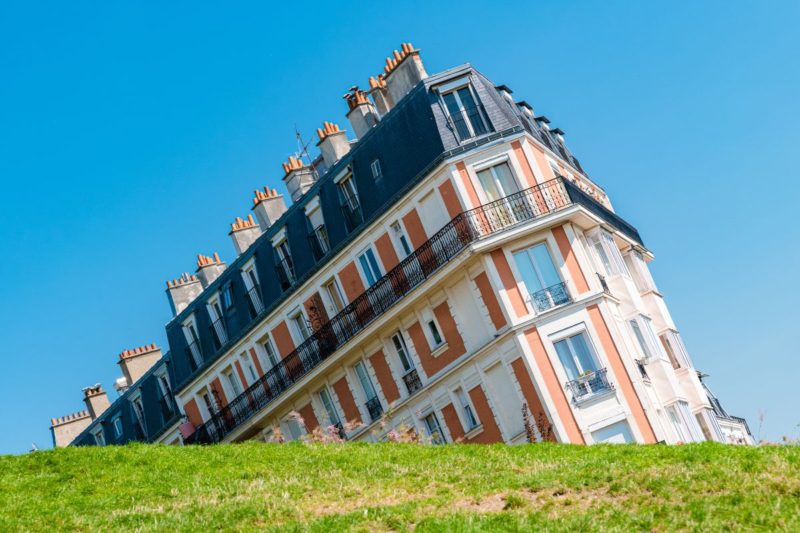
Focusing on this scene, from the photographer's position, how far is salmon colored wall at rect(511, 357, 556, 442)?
114ft

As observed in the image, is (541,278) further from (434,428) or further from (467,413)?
(434,428)

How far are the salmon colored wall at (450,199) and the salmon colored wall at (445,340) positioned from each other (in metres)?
2.88

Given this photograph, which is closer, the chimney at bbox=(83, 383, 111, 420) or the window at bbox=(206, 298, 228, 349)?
the window at bbox=(206, 298, 228, 349)

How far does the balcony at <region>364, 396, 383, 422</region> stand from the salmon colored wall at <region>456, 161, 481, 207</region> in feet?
26.3

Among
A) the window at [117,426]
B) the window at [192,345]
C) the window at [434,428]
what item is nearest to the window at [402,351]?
the window at [434,428]

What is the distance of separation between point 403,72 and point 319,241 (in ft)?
21.7

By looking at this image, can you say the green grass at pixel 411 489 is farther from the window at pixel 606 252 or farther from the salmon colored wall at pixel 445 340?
the window at pixel 606 252

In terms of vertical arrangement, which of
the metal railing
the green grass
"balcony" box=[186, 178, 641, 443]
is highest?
"balcony" box=[186, 178, 641, 443]

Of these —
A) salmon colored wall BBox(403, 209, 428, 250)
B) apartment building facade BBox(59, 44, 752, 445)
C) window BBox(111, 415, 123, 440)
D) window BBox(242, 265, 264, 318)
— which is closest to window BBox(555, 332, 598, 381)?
apartment building facade BBox(59, 44, 752, 445)

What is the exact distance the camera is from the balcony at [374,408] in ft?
134

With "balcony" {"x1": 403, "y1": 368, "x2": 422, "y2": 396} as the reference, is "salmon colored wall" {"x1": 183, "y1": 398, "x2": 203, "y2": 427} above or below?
above

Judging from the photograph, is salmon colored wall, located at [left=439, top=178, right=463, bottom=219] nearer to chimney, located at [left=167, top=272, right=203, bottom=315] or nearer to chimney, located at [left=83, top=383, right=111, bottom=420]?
chimney, located at [left=167, top=272, right=203, bottom=315]

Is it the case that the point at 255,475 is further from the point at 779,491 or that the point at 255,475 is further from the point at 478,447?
the point at 779,491

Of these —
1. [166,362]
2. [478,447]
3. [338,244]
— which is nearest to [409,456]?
[478,447]
